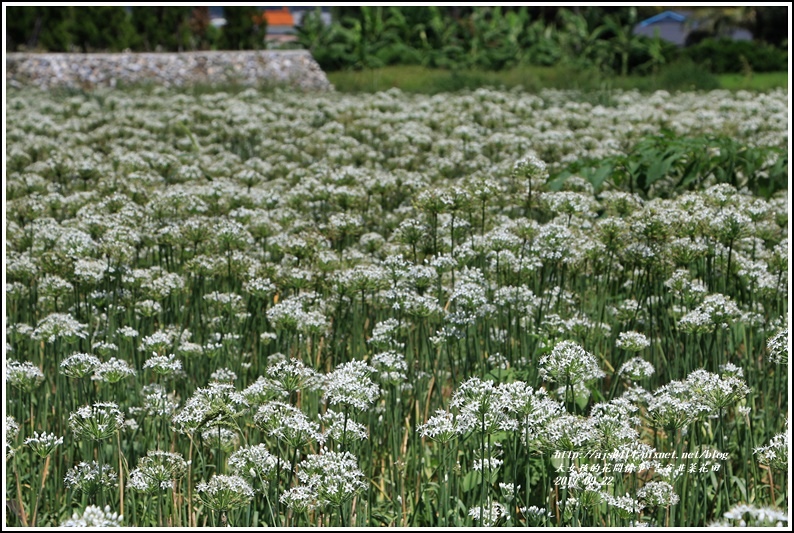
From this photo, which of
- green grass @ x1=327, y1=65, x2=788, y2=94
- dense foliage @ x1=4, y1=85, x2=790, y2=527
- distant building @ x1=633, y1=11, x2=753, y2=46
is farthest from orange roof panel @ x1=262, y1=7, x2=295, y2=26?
dense foliage @ x1=4, y1=85, x2=790, y2=527

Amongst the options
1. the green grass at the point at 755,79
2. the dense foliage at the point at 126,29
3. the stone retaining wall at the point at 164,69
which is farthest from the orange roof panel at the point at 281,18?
the stone retaining wall at the point at 164,69

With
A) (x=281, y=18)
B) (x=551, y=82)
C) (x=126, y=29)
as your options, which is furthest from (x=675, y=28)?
(x=551, y=82)

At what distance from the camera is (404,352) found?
438 centimetres

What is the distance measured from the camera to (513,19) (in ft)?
107

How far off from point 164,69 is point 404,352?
65.9 ft

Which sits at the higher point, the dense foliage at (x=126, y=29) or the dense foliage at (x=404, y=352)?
the dense foliage at (x=126, y=29)

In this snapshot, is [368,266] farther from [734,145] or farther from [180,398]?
[734,145]

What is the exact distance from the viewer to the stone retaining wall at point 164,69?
21484 mm

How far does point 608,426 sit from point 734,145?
4.15m

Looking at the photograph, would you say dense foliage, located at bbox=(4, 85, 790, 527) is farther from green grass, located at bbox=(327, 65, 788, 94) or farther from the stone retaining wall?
the stone retaining wall

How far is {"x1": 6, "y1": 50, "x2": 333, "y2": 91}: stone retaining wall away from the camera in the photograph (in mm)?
21484

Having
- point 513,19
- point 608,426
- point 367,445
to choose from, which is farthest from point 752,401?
point 513,19

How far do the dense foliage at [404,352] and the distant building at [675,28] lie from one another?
29.6m

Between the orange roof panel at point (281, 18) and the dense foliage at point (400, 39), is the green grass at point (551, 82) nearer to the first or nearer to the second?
the dense foliage at point (400, 39)
